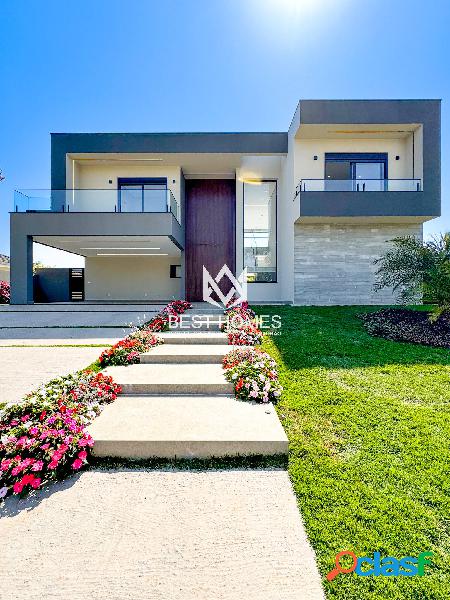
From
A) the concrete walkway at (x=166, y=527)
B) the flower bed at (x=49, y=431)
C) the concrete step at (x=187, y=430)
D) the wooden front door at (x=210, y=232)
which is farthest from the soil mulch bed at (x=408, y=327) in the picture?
the wooden front door at (x=210, y=232)

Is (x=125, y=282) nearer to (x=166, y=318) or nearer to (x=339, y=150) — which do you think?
(x=166, y=318)

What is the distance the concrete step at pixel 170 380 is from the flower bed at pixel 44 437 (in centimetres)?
58

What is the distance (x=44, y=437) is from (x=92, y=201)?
10286mm

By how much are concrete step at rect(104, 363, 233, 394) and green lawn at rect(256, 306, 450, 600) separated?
2.91ft

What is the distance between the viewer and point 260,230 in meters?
14.1

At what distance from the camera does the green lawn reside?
182 cm

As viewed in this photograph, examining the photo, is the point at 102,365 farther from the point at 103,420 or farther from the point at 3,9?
the point at 3,9

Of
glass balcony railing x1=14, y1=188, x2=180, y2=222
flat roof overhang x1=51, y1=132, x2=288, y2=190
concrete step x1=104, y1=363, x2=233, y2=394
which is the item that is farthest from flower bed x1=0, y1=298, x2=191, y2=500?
flat roof overhang x1=51, y1=132, x2=288, y2=190

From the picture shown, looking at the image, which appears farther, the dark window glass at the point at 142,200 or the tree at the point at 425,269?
the dark window glass at the point at 142,200

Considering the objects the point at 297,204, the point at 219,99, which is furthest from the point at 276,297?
the point at 219,99

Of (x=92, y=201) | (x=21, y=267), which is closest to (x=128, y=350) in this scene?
(x=92, y=201)

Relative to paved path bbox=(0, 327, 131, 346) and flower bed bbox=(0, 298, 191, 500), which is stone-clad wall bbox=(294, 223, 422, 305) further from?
flower bed bbox=(0, 298, 191, 500)

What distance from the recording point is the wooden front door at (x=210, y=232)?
15.0 meters

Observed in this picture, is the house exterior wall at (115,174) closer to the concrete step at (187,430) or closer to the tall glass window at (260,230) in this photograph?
the tall glass window at (260,230)
